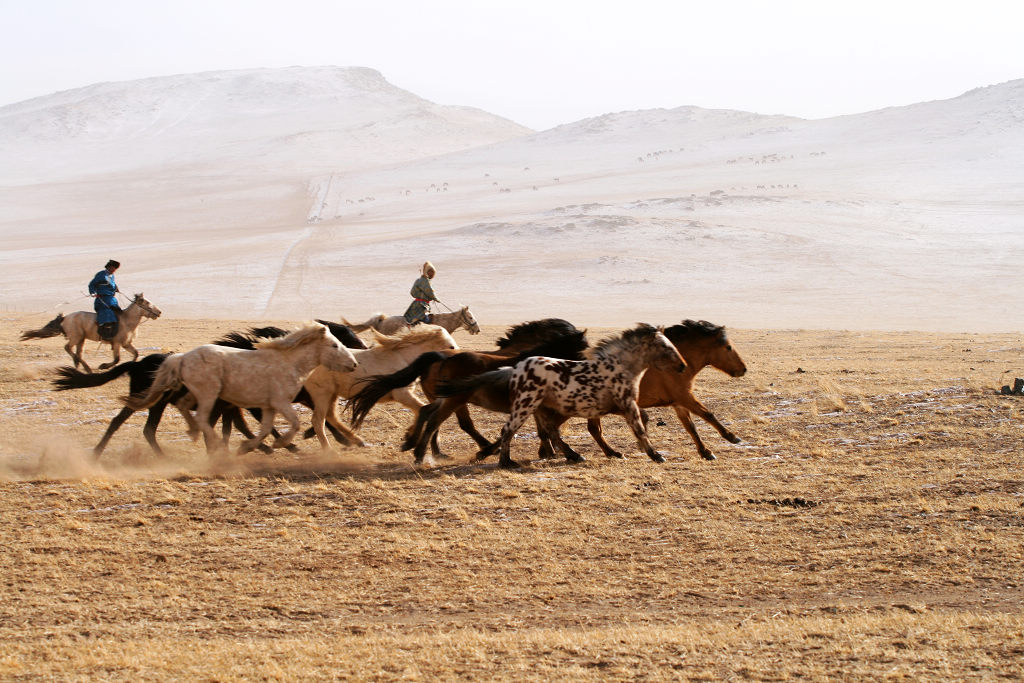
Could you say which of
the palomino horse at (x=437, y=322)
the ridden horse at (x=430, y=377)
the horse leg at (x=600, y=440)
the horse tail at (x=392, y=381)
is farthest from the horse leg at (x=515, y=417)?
the palomino horse at (x=437, y=322)

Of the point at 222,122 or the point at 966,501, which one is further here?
the point at 222,122

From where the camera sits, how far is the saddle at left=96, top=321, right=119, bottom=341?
55.0 ft

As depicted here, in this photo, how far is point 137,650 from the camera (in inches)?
200

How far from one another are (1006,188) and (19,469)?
2393 inches

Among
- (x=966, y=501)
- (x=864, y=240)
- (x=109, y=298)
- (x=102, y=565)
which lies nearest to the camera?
(x=102, y=565)

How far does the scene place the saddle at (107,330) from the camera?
55.0 ft

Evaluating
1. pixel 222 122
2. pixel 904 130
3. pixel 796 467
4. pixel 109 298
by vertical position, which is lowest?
pixel 796 467

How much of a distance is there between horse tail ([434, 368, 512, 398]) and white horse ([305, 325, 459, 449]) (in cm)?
73

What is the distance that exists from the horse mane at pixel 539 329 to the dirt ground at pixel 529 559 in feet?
3.43

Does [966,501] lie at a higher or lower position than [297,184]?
lower

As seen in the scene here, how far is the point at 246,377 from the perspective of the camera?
31.1 feet

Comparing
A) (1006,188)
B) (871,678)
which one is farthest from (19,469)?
(1006,188)

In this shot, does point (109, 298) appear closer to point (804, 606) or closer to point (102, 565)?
point (102, 565)

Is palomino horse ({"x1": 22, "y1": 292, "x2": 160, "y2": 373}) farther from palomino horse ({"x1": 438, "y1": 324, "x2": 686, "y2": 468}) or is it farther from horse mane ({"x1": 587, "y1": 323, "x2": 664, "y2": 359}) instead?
horse mane ({"x1": 587, "y1": 323, "x2": 664, "y2": 359})
